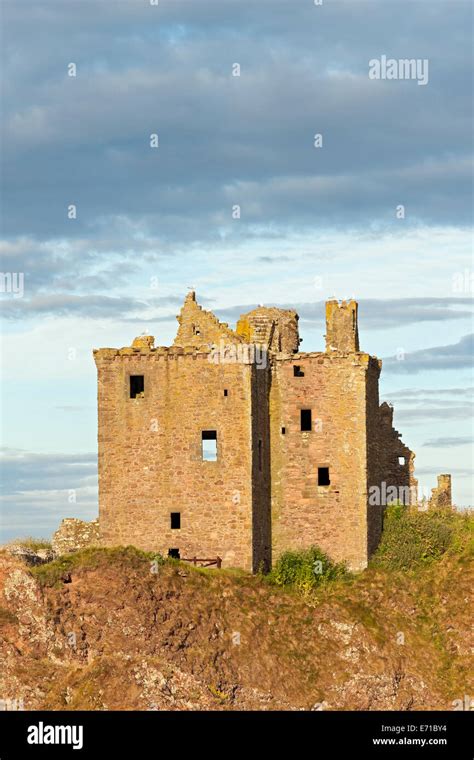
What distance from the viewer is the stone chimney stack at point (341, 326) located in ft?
218

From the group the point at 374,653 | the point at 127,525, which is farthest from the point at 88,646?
the point at 374,653

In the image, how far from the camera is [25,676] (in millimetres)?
53344

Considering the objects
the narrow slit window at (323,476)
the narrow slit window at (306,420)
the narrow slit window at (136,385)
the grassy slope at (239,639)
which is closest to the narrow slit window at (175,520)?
the grassy slope at (239,639)

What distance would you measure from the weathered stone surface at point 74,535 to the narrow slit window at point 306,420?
929 cm

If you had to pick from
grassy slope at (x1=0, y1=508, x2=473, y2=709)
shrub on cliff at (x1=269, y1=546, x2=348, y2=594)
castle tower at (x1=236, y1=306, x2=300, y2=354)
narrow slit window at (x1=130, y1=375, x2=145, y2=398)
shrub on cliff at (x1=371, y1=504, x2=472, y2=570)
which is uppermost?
castle tower at (x1=236, y1=306, x2=300, y2=354)

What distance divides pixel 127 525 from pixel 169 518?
1.78m

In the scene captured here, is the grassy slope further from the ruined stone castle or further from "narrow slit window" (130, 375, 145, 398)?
"narrow slit window" (130, 375, 145, 398)

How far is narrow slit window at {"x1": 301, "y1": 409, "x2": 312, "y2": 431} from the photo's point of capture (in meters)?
63.2

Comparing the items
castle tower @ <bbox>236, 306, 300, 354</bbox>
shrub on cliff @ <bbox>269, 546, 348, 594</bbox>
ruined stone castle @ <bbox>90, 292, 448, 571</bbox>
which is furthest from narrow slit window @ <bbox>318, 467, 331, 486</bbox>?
castle tower @ <bbox>236, 306, 300, 354</bbox>

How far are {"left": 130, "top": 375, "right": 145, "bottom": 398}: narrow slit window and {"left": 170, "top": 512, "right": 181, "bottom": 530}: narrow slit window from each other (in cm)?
504

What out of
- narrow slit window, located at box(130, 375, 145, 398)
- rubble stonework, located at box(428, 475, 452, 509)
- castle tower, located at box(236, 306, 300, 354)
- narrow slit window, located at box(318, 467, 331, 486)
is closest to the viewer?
narrow slit window, located at box(130, 375, 145, 398)

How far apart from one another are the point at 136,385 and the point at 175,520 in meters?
5.72

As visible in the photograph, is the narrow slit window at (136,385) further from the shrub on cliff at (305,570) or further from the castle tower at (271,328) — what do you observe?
the shrub on cliff at (305,570)
